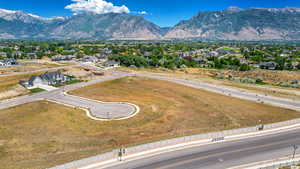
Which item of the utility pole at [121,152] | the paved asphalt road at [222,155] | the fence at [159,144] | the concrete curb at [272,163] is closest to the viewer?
the concrete curb at [272,163]

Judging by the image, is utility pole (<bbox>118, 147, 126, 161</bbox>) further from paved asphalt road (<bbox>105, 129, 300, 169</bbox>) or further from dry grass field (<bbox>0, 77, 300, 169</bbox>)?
dry grass field (<bbox>0, 77, 300, 169</bbox>)

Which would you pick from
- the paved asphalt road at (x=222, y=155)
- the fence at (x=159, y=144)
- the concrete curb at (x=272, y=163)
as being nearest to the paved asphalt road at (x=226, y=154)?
the paved asphalt road at (x=222, y=155)

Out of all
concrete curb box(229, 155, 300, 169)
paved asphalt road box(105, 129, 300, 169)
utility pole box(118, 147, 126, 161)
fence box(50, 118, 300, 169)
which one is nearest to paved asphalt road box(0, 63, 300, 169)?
Result: paved asphalt road box(105, 129, 300, 169)

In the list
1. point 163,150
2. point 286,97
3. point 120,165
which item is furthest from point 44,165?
point 286,97

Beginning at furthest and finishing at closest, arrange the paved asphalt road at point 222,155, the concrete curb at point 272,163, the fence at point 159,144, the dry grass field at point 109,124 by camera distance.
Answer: the dry grass field at point 109,124 < the paved asphalt road at point 222,155 < the fence at point 159,144 < the concrete curb at point 272,163

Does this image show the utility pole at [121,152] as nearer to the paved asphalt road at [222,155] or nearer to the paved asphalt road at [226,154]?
the paved asphalt road at [222,155]

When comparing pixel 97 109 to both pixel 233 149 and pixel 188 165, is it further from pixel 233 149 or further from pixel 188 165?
pixel 233 149

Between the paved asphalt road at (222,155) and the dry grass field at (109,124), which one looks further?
the dry grass field at (109,124)
